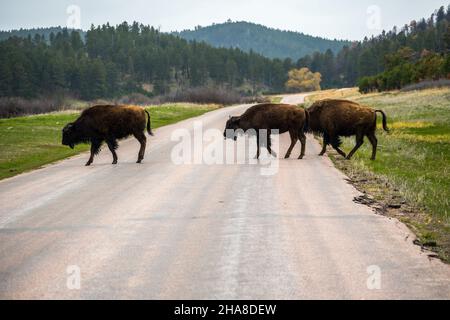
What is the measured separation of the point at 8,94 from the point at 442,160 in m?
101

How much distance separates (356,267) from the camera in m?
Result: 6.49

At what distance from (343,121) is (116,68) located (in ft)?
503

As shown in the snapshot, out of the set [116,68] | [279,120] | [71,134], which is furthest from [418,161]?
[116,68]

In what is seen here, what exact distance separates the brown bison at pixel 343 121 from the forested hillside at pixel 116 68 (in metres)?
96.8

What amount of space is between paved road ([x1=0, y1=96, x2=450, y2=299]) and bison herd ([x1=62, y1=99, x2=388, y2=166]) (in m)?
4.23

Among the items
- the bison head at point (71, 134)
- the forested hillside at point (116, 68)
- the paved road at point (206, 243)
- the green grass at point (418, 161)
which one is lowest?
the green grass at point (418, 161)

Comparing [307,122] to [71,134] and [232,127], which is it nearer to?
[232,127]

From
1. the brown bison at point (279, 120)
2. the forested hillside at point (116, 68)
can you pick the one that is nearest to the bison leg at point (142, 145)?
the brown bison at point (279, 120)

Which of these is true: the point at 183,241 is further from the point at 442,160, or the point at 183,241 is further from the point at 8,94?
the point at 8,94

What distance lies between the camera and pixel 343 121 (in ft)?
57.4

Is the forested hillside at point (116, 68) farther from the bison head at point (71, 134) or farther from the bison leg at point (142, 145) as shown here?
the bison leg at point (142, 145)

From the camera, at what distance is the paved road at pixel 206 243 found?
19.2 ft

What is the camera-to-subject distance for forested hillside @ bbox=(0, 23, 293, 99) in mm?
119562

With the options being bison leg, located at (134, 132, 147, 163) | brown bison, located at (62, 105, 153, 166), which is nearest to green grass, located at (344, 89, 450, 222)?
bison leg, located at (134, 132, 147, 163)
